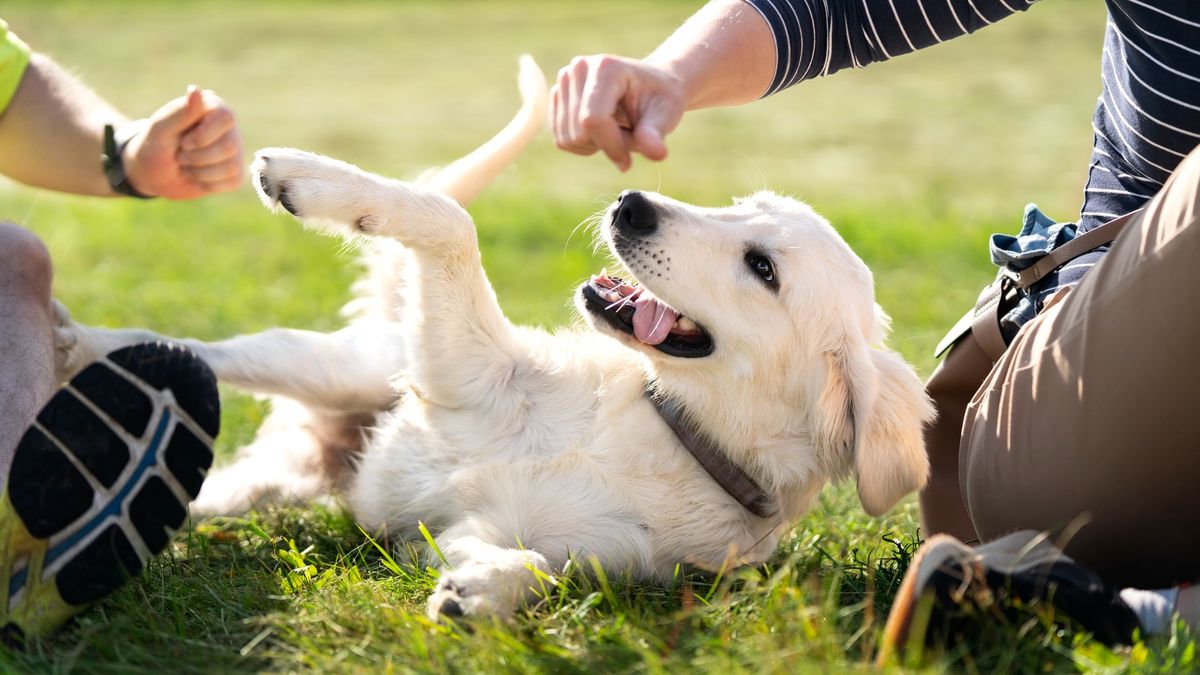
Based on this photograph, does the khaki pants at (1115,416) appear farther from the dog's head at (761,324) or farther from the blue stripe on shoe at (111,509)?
the blue stripe on shoe at (111,509)

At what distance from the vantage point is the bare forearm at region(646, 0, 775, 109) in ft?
8.09

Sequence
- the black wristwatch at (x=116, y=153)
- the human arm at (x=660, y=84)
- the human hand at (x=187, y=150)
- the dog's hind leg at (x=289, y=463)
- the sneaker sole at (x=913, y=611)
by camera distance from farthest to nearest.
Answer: the dog's hind leg at (x=289, y=463) → the black wristwatch at (x=116, y=153) → the human hand at (x=187, y=150) → the human arm at (x=660, y=84) → the sneaker sole at (x=913, y=611)

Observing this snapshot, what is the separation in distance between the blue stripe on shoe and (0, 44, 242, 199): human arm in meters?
1.04

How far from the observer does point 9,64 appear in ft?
9.93

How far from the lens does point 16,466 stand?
1.99 metres

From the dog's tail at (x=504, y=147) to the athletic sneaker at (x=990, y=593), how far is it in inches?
69.5

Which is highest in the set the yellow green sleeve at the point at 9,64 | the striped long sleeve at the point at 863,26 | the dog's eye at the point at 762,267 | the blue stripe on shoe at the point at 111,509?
the striped long sleeve at the point at 863,26

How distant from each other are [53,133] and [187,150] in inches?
16.3

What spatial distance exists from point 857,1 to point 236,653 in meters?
1.86

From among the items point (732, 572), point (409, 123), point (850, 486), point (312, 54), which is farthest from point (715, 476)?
point (312, 54)

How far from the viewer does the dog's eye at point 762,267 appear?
2.70 metres

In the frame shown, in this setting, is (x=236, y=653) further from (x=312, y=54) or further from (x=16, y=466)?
(x=312, y=54)

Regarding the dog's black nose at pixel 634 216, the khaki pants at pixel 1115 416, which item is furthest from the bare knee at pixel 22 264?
the khaki pants at pixel 1115 416

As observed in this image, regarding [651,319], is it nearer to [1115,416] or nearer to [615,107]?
[615,107]
